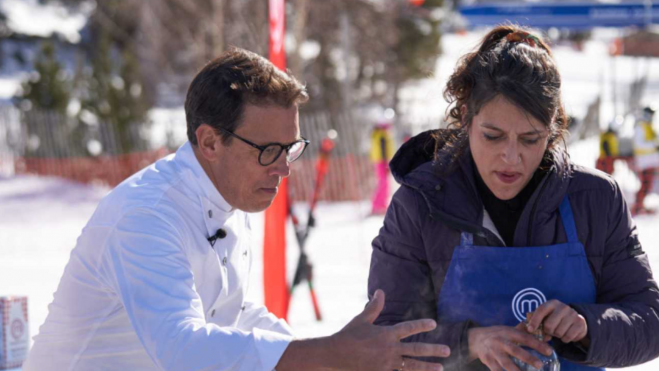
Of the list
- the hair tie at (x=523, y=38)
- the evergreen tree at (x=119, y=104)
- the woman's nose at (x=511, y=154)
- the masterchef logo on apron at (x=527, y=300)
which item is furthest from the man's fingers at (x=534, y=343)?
the evergreen tree at (x=119, y=104)

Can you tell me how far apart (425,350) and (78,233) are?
37.4 feet

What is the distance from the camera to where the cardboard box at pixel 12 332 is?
13.9 feet

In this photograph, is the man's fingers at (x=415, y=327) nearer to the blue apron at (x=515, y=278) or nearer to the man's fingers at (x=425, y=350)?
the man's fingers at (x=425, y=350)

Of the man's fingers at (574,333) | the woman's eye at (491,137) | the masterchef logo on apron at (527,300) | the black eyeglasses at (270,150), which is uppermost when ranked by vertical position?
the woman's eye at (491,137)

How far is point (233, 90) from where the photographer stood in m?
2.37

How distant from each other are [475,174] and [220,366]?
3.10 ft

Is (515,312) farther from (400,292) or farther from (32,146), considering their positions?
(32,146)

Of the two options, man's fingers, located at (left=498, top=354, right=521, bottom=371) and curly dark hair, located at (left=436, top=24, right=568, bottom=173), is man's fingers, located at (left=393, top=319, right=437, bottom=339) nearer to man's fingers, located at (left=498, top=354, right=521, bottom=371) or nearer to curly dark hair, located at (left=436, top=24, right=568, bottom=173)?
man's fingers, located at (left=498, top=354, right=521, bottom=371)

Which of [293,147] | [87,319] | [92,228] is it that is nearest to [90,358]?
[87,319]

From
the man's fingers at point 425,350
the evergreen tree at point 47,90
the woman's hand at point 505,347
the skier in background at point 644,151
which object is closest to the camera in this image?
the man's fingers at point 425,350

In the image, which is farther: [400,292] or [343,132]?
[343,132]

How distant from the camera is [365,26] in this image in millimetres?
23719

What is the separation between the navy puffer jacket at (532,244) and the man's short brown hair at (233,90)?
0.47 metres

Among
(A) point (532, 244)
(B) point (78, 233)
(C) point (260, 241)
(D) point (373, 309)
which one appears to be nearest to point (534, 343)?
(A) point (532, 244)
